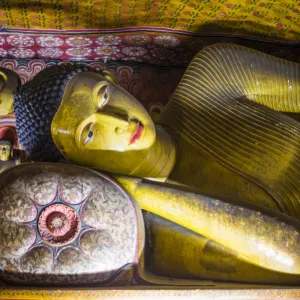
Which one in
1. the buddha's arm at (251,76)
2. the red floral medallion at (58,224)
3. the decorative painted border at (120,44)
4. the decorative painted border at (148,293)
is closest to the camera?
the decorative painted border at (148,293)

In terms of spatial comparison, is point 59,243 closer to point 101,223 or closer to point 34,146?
point 101,223

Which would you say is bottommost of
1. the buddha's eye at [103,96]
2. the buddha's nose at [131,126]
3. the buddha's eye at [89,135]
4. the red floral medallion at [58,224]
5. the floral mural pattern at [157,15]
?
the red floral medallion at [58,224]

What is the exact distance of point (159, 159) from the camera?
2377 millimetres

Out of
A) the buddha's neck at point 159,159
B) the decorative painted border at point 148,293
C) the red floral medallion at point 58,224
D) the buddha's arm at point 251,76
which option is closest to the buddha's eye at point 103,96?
the buddha's neck at point 159,159

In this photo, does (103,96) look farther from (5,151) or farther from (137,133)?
(5,151)

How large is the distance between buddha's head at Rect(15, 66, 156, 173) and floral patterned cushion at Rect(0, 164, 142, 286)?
0.22 m

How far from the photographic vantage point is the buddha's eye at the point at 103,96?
84.6 inches

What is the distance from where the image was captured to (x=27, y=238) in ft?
6.11

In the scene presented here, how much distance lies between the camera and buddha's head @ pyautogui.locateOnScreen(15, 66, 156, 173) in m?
2.12

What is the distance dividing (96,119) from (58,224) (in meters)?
0.44

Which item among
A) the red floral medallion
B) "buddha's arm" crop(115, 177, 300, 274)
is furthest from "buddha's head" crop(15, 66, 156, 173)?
the red floral medallion

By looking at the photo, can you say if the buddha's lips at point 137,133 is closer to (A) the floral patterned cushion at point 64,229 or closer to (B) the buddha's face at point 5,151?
(A) the floral patterned cushion at point 64,229

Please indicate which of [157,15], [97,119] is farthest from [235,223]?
[157,15]

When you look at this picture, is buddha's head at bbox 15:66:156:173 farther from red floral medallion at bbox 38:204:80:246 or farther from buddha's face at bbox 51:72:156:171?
red floral medallion at bbox 38:204:80:246
